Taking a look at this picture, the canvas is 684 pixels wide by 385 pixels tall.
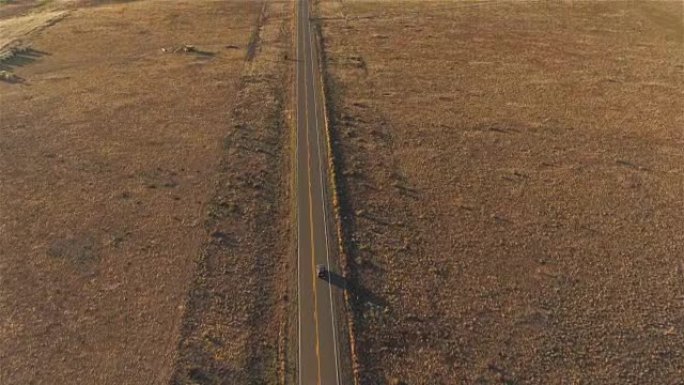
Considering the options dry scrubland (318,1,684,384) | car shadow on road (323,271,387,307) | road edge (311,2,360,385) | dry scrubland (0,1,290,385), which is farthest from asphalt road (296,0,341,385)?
dry scrubland (318,1,684,384)

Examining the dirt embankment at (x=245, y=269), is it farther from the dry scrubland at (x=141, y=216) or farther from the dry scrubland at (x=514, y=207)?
the dry scrubland at (x=514, y=207)

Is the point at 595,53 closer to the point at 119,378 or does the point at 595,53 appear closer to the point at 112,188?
the point at 112,188

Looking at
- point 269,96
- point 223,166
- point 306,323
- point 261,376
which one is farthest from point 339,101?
point 261,376

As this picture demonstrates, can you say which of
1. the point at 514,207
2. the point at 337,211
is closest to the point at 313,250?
the point at 337,211

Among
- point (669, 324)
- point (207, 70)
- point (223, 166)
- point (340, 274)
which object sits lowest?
point (669, 324)

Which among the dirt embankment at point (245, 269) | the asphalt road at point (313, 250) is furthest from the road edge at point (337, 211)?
the dirt embankment at point (245, 269)

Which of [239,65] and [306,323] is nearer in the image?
[306,323]

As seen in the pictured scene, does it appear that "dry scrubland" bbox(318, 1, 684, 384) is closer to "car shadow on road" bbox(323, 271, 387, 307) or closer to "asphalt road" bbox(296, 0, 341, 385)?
"car shadow on road" bbox(323, 271, 387, 307)
